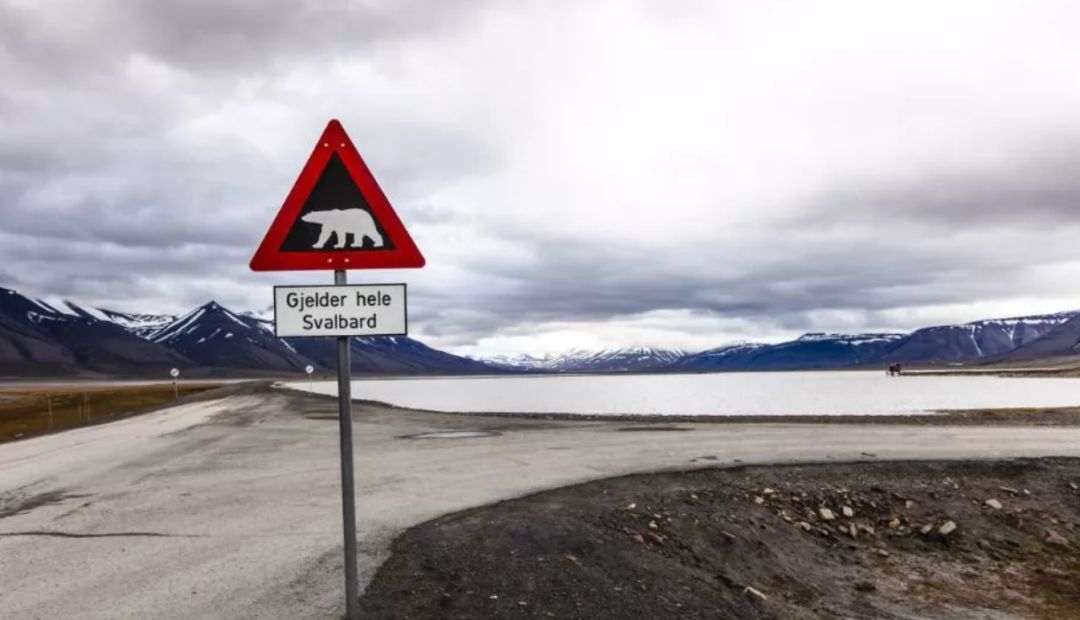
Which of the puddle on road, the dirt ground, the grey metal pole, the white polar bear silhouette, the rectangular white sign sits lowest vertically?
the dirt ground

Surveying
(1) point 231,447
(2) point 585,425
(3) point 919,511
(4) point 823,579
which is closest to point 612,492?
(4) point 823,579

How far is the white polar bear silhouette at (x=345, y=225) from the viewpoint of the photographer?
573 centimetres

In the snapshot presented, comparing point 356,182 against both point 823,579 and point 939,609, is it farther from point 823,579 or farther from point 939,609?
point 939,609

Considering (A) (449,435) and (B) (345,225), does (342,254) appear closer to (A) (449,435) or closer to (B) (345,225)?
(B) (345,225)

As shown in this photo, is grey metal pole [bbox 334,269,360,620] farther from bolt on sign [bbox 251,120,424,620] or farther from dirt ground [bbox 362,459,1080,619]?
dirt ground [bbox 362,459,1080,619]

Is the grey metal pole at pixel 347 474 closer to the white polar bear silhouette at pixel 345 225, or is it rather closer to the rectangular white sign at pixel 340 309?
the rectangular white sign at pixel 340 309

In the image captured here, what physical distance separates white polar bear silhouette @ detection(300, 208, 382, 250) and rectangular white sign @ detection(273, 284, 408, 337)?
362mm

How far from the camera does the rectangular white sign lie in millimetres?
5539

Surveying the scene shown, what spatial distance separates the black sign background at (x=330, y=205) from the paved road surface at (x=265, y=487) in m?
3.07

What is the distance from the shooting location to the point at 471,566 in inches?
293

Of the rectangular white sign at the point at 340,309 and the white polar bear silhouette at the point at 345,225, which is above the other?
the white polar bear silhouette at the point at 345,225

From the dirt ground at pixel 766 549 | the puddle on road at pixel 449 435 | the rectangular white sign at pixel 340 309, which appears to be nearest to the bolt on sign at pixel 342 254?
the rectangular white sign at pixel 340 309

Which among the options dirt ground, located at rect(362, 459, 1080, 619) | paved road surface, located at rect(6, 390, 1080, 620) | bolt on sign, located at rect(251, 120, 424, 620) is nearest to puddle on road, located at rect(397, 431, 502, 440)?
paved road surface, located at rect(6, 390, 1080, 620)

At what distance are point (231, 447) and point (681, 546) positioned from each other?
1320 centimetres
